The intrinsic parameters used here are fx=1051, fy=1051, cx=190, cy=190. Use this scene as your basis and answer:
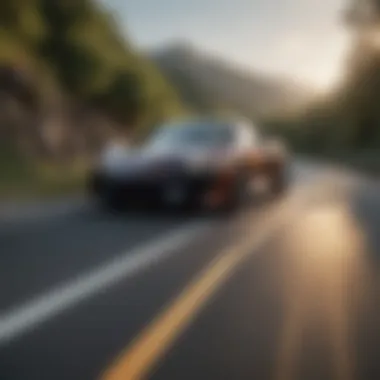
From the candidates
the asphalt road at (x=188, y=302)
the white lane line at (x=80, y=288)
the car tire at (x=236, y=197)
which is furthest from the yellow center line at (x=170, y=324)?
the car tire at (x=236, y=197)

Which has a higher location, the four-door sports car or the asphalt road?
the four-door sports car

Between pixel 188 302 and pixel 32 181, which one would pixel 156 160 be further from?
pixel 32 181

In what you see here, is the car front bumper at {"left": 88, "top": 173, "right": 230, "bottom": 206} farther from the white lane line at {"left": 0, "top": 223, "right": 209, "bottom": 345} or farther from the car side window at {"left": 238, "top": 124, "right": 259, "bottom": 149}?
the white lane line at {"left": 0, "top": 223, "right": 209, "bottom": 345}

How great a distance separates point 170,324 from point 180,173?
1101 cm

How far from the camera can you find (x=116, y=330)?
7.30 meters

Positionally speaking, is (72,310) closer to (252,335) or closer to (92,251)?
(252,335)

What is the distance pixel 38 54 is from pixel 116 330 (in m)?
45.2

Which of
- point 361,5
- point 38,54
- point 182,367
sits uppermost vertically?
point 361,5

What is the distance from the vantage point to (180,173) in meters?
18.5

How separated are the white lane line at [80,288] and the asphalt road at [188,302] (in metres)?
0.01

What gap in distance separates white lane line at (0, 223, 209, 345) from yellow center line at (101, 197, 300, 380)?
750 mm

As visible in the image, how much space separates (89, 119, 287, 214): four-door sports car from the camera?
18.5m

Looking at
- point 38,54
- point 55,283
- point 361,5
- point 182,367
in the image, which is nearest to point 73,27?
point 38,54

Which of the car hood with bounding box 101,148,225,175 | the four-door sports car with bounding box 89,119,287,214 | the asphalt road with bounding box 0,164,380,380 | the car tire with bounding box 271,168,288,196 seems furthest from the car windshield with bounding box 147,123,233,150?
the asphalt road with bounding box 0,164,380,380
